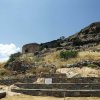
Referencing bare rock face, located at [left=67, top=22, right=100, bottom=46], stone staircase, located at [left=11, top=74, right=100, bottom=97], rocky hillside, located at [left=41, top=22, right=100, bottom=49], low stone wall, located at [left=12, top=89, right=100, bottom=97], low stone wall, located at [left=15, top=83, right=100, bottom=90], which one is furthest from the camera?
bare rock face, located at [left=67, top=22, right=100, bottom=46]

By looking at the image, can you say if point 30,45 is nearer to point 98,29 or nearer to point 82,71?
point 98,29

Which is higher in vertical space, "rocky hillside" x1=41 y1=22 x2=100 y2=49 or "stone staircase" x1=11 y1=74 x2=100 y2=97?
"rocky hillside" x1=41 y1=22 x2=100 y2=49

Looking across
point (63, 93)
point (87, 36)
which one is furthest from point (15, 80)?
point (87, 36)

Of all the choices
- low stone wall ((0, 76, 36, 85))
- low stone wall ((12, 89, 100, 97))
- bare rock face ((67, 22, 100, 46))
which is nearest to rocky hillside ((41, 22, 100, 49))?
bare rock face ((67, 22, 100, 46))

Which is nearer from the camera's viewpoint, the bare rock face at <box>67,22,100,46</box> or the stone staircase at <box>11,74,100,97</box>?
the stone staircase at <box>11,74,100,97</box>

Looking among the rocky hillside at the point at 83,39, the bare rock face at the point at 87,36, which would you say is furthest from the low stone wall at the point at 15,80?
the bare rock face at the point at 87,36

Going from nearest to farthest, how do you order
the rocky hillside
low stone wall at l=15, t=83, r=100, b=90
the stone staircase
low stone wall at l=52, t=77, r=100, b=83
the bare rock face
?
the stone staircase
low stone wall at l=15, t=83, r=100, b=90
low stone wall at l=52, t=77, r=100, b=83
the rocky hillside
the bare rock face

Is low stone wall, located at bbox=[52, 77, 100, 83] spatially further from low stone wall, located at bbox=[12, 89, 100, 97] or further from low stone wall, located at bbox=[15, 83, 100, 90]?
low stone wall, located at bbox=[12, 89, 100, 97]

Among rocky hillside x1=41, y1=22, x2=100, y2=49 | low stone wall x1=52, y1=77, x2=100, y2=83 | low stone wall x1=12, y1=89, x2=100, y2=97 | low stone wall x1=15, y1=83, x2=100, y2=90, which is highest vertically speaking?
rocky hillside x1=41, y1=22, x2=100, y2=49

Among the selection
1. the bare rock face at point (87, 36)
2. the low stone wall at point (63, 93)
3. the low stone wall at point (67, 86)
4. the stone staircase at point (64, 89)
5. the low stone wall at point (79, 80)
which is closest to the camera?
the low stone wall at point (63, 93)

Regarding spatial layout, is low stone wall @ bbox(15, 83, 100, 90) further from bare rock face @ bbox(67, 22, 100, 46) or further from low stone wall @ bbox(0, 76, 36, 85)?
bare rock face @ bbox(67, 22, 100, 46)

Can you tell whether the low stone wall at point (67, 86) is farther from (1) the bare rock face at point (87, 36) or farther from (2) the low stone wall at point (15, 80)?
(1) the bare rock face at point (87, 36)

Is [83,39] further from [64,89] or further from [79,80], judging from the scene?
[64,89]

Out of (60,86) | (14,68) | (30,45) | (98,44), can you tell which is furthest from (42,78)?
(30,45)
